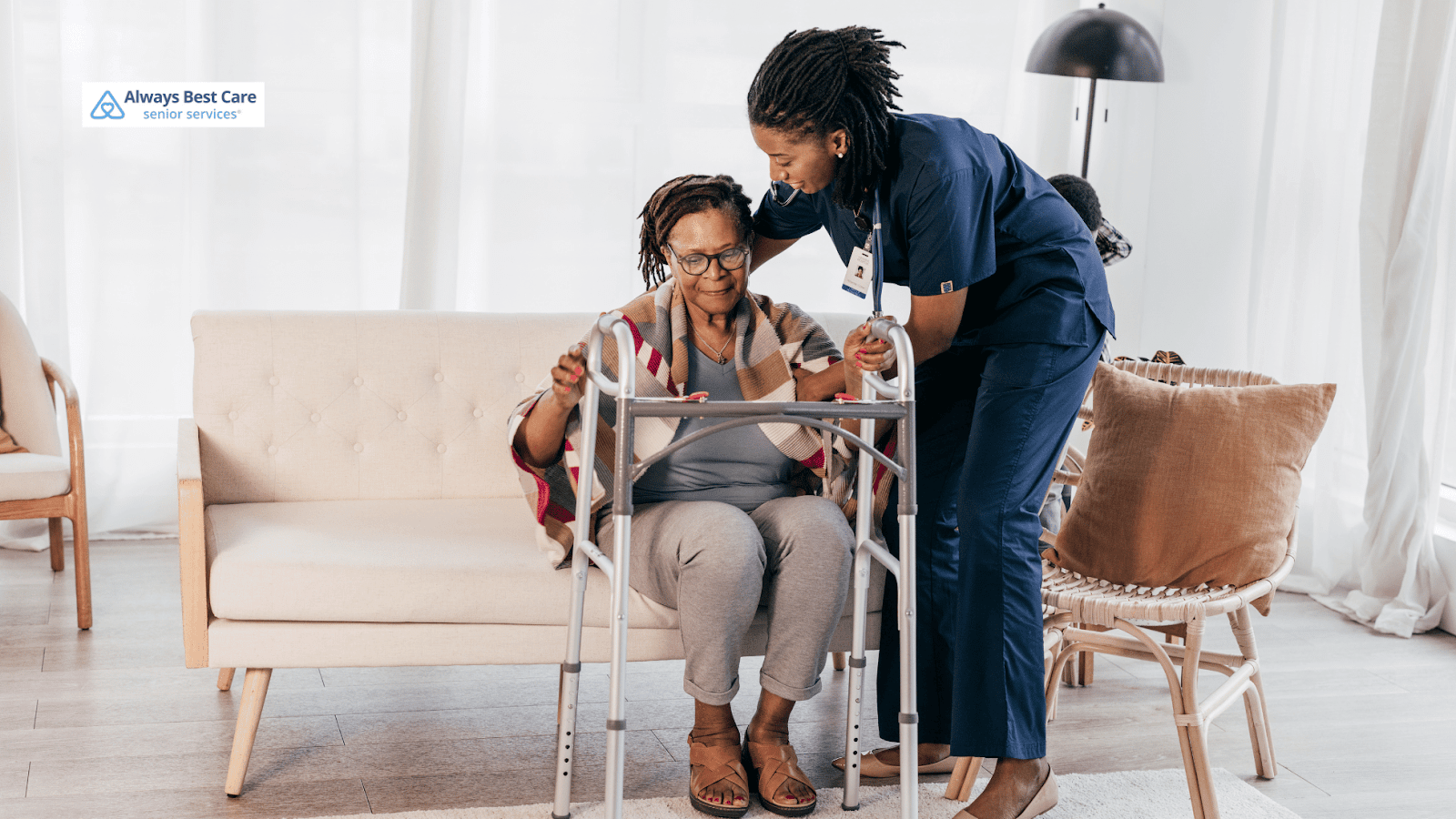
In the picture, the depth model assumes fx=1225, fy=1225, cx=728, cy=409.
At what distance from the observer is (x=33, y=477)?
2635 mm

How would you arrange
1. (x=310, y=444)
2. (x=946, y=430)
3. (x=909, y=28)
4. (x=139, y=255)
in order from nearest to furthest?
(x=946, y=430) < (x=310, y=444) < (x=139, y=255) < (x=909, y=28)

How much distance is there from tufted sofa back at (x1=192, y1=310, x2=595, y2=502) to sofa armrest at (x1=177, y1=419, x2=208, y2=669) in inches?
15.5

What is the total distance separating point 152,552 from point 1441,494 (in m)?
3.52

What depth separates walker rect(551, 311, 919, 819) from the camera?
1574 mm

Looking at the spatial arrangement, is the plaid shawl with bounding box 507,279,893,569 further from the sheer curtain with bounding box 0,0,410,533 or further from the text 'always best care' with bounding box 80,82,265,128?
the text 'always best care' with bounding box 80,82,265,128

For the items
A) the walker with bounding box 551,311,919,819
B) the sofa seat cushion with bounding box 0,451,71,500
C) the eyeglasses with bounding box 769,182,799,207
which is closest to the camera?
the walker with bounding box 551,311,919,819

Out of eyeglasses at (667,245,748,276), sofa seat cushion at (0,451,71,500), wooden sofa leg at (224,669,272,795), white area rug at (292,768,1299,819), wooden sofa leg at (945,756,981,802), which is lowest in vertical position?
white area rug at (292,768,1299,819)

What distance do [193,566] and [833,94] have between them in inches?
46.5

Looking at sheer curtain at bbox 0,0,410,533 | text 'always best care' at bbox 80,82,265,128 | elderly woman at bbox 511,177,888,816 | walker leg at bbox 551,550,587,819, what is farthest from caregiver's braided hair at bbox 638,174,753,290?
text 'always best care' at bbox 80,82,265,128

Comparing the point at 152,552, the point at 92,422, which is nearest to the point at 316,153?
the point at 92,422

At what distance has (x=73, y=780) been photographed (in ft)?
6.49

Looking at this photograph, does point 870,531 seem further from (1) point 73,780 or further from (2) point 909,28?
(2) point 909,28

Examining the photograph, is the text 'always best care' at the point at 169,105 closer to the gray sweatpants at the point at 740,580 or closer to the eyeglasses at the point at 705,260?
the eyeglasses at the point at 705,260

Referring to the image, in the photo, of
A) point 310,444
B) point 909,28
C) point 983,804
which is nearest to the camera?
point 983,804
